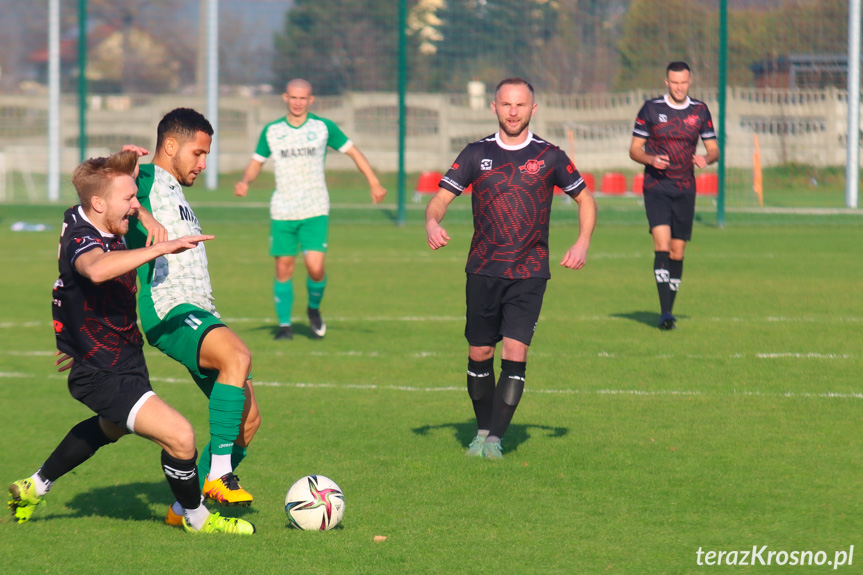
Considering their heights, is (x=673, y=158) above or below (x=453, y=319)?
above

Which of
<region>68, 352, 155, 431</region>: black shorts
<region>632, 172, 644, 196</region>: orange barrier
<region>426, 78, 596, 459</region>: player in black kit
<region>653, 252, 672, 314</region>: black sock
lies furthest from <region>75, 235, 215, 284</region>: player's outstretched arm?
<region>632, 172, 644, 196</region>: orange barrier

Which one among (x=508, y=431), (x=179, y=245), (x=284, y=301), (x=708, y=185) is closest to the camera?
(x=179, y=245)

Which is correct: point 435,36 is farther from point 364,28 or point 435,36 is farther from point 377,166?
point 377,166

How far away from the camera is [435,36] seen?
23.5 m

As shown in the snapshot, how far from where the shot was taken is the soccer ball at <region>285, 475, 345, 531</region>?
499 cm

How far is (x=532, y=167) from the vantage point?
6.36m

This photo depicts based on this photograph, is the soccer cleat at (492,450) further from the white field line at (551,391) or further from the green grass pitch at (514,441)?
the white field line at (551,391)

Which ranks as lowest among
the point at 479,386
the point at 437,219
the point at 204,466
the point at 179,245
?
the point at 204,466

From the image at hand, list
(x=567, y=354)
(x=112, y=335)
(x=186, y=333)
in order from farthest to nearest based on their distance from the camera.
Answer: (x=567, y=354), (x=186, y=333), (x=112, y=335)

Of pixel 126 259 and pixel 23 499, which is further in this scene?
pixel 23 499

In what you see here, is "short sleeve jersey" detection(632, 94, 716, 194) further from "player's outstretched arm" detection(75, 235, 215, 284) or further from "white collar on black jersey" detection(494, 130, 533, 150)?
"player's outstretched arm" detection(75, 235, 215, 284)

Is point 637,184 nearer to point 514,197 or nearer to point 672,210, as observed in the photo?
point 672,210

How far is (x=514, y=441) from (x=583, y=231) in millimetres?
1374

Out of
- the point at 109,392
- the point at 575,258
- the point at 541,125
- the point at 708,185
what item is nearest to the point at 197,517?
the point at 109,392
